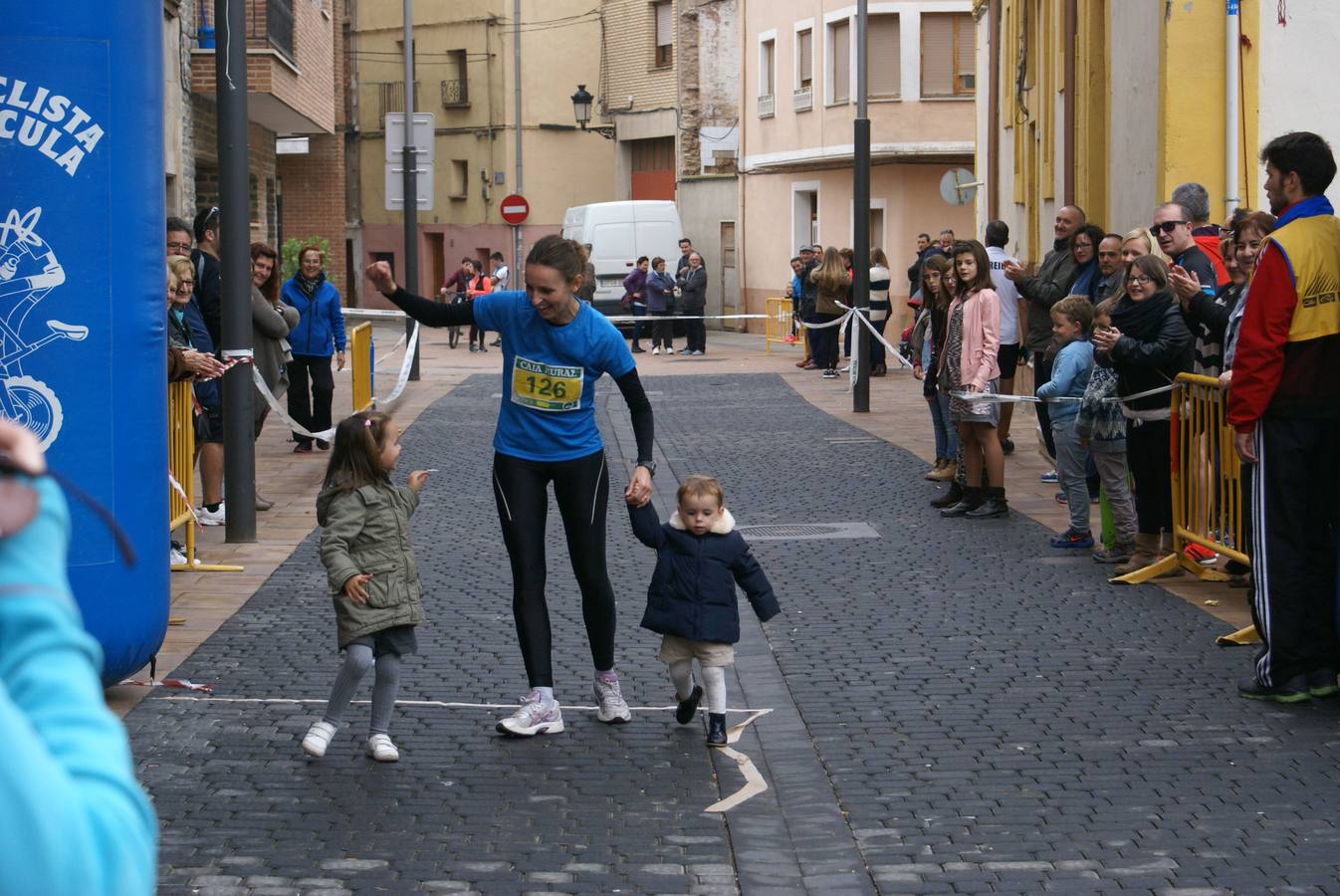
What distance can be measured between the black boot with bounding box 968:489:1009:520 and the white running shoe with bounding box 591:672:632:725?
5987mm

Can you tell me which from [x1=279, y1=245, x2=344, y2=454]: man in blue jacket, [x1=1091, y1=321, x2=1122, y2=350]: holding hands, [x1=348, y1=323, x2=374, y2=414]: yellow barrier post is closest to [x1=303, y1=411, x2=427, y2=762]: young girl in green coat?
[x1=1091, y1=321, x2=1122, y2=350]: holding hands

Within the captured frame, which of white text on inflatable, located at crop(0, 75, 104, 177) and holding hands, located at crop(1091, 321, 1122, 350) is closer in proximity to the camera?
white text on inflatable, located at crop(0, 75, 104, 177)

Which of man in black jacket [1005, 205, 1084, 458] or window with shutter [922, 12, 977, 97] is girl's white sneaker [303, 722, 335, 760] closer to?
man in black jacket [1005, 205, 1084, 458]

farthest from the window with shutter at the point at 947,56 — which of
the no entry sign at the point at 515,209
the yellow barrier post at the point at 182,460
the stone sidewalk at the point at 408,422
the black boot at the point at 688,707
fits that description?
the black boot at the point at 688,707

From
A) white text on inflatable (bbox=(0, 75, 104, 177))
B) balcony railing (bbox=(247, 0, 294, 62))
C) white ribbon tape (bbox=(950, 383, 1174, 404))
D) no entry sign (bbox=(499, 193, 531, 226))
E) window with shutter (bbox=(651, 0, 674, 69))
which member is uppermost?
window with shutter (bbox=(651, 0, 674, 69))

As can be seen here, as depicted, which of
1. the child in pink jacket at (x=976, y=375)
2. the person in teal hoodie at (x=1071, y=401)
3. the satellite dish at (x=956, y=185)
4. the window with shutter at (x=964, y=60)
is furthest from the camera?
the window with shutter at (x=964, y=60)

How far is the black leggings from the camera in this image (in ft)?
22.3

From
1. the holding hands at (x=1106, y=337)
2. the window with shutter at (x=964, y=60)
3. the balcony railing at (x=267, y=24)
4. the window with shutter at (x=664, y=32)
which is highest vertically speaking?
the window with shutter at (x=664, y=32)

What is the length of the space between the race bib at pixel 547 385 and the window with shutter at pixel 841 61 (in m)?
35.2

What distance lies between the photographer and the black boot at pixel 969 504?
12.7 m

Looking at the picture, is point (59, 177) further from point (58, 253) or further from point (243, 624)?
point (243, 624)

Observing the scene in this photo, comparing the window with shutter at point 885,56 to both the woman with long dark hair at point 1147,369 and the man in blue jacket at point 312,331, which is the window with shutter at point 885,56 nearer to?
the man in blue jacket at point 312,331

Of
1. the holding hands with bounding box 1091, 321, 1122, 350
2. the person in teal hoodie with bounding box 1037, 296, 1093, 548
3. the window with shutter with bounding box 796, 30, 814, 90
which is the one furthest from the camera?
the window with shutter with bounding box 796, 30, 814, 90

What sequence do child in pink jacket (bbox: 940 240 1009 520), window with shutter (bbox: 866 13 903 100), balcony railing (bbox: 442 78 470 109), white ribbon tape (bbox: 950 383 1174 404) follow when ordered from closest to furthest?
1. white ribbon tape (bbox: 950 383 1174 404)
2. child in pink jacket (bbox: 940 240 1009 520)
3. window with shutter (bbox: 866 13 903 100)
4. balcony railing (bbox: 442 78 470 109)
